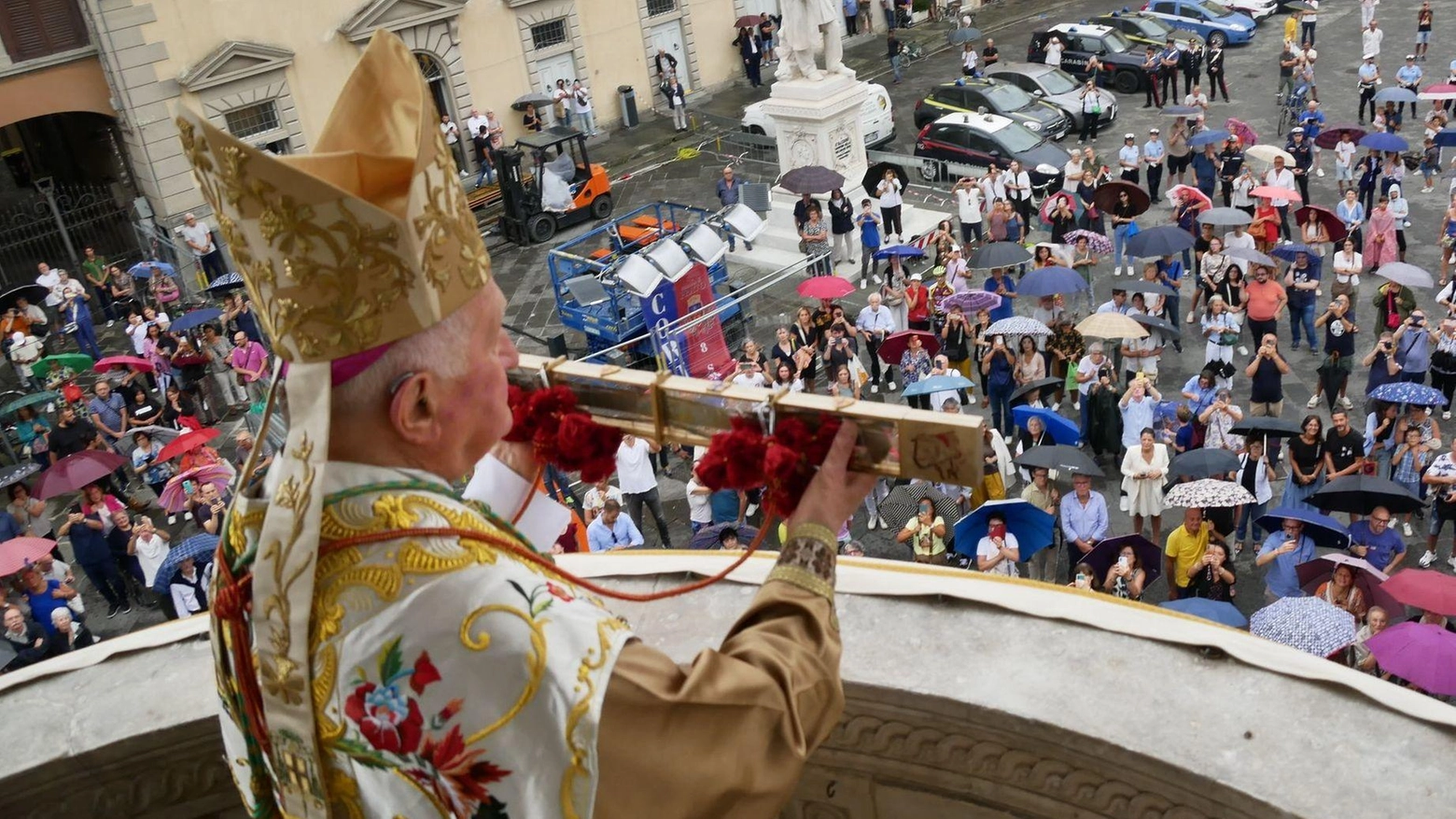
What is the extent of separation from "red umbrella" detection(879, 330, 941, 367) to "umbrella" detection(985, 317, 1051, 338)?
2.35 ft

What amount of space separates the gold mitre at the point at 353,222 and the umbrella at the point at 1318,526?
8.56 meters

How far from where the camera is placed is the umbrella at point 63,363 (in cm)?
1663

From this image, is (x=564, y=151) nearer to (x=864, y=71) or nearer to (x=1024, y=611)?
(x=864, y=71)

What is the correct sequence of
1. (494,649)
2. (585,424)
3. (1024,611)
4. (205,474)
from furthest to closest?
(205,474) → (1024,611) → (585,424) → (494,649)

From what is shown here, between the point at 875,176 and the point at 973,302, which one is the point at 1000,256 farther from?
the point at 875,176

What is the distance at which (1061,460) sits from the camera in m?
10.8

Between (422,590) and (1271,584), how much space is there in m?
8.63

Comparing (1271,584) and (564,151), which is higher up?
(564,151)

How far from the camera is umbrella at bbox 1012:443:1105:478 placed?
10.7 metres

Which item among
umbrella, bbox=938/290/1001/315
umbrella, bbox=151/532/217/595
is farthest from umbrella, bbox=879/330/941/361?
umbrella, bbox=151/532/217/595

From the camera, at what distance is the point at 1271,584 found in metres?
9.84

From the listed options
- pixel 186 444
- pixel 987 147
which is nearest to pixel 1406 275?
pixel 987 147

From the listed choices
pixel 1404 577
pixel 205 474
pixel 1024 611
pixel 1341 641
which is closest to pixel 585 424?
pixel 1024 611

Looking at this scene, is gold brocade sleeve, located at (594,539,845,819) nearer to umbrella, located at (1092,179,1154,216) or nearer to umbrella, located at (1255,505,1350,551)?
umbrella, located at (1255,505,1350,551)
